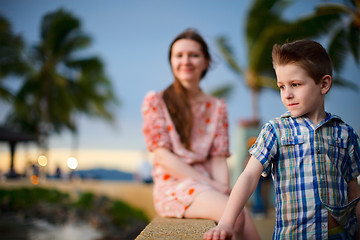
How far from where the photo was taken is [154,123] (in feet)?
7.52

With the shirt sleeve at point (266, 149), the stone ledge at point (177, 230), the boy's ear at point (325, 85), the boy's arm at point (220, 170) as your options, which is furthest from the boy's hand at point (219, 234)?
the boy's arm at point (220, 170)

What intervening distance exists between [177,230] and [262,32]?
12060 millimetres

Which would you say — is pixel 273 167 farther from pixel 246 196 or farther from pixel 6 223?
pixel 6 223

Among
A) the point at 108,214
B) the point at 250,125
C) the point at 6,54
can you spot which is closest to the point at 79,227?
the point at 108,214

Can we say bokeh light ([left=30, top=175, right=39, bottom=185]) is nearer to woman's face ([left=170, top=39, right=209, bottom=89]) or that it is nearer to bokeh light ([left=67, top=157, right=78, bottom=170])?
bokeh light ([left=67, top=157, right=78, bottom=170])

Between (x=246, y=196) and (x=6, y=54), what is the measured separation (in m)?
21.6

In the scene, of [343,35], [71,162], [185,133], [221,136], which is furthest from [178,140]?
[71,162]

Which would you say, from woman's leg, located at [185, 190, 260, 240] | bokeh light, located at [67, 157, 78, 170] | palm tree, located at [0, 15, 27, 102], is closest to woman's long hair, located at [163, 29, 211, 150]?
woman's leg, located at [185, 190, 260, 240]

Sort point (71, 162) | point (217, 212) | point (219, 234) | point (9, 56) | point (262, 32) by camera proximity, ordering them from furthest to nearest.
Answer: point (9, 56) → point (71, 162) → point (262, 32) → point (217, 212) → point (219, 234)

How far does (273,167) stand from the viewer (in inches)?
54.0

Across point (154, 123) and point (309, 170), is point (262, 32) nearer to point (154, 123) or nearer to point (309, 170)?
point (154, 123)

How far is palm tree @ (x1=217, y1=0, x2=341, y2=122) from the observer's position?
929cm

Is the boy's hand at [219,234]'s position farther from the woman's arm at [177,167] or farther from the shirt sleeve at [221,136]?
the shirt sleeve at [221,136]

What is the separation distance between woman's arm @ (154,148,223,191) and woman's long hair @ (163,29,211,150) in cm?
16
